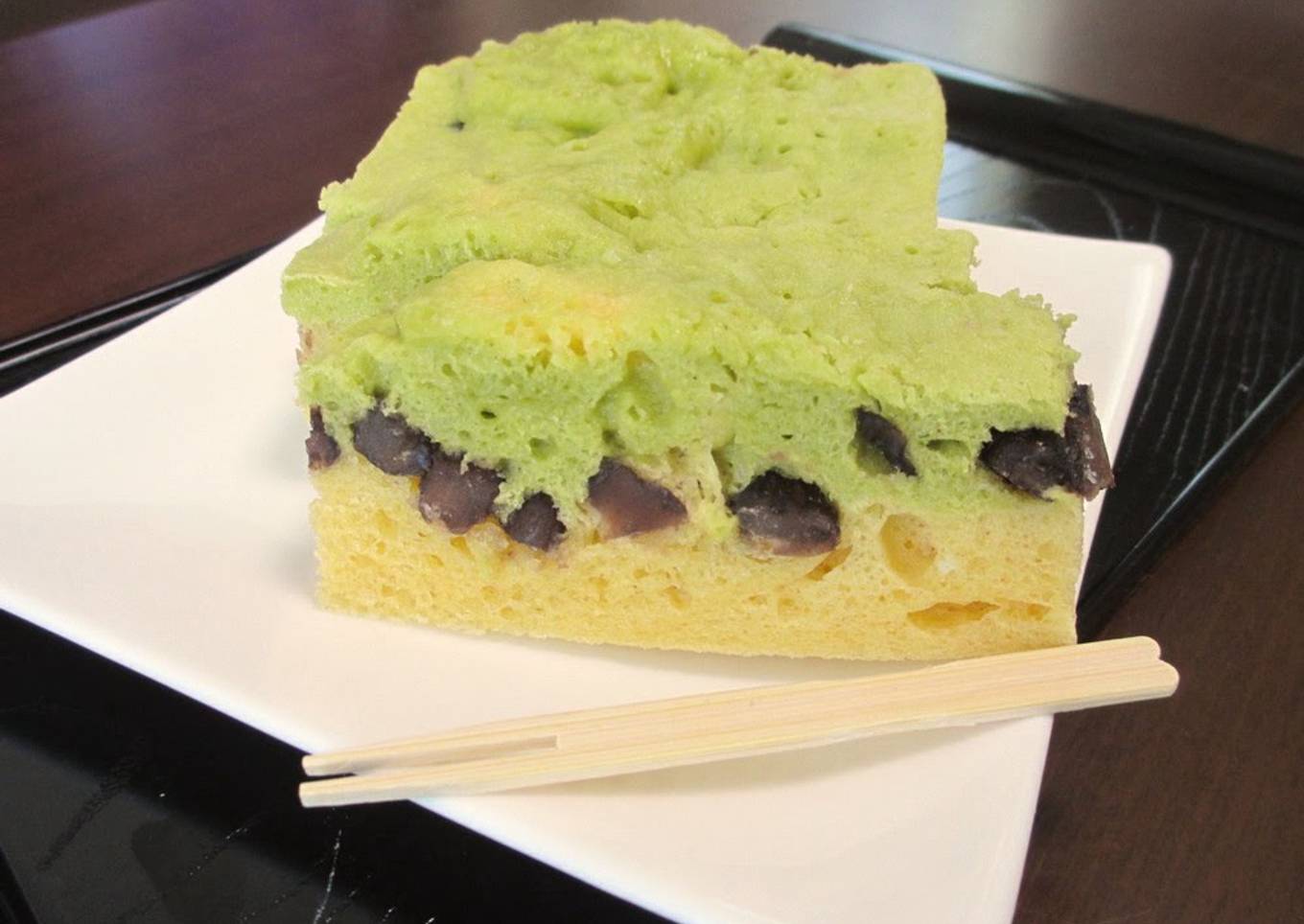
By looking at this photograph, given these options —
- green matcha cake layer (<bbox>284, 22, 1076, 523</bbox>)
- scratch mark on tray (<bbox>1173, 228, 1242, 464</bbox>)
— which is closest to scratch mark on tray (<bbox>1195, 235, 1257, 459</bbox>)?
scratch mark on tray (<bbox>1173, 228, 1242, 464</bbox>)

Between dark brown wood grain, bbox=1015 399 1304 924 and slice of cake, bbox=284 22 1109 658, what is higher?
slice of cake, bbox=284 22 1109 658

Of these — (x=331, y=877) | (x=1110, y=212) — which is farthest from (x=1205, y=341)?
(x=331, y=877)

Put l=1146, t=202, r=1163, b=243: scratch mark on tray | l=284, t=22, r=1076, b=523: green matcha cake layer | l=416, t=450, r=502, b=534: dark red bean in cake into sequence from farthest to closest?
l=1146, t=202, r=1163, b=243: scratch mark on tray
l=416, t=450, r=502, b=534: dark red bean in cake
l=284, t=22, r=1076, b=523: green matcha cake layer

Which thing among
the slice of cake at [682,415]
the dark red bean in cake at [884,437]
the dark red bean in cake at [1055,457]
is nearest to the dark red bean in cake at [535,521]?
the slice of cake at [682,415]

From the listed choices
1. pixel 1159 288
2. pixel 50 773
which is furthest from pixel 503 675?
pixel 1159 288

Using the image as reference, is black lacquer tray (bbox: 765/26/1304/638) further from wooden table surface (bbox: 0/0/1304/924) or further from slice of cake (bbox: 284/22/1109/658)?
slice of cake (bbox: 284/22/1109/658)

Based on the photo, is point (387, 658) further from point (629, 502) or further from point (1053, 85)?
point (1053, 85)

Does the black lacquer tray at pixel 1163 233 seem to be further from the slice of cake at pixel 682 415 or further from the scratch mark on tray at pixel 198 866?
the scratch mark on tray at pixel 198 866
